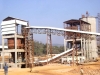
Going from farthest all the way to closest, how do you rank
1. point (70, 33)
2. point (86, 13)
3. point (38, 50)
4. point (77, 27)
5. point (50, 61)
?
point (38, 50) < point (86, 13) < point (77, 27) < point (50, 61) < point (70, 33)

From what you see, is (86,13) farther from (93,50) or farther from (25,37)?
(25,37)

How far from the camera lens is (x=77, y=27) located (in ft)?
196

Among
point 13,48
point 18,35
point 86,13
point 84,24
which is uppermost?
point 86,13

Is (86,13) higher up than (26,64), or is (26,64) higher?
(86,13)

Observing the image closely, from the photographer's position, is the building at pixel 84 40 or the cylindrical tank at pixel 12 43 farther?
the building at pixel 84 40

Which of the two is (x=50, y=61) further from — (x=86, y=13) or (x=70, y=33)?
(x=86, y=13)

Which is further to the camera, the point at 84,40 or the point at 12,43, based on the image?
the point at 84,40

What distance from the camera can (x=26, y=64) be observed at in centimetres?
4294

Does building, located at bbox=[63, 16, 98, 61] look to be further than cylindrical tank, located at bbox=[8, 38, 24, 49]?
Yes

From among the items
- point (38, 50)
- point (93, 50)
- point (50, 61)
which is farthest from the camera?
point (38, 50)

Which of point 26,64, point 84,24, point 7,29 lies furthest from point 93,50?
point 7,29

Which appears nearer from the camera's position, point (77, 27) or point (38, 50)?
point (77, 27)

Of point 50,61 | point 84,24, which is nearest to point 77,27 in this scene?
point 84,24

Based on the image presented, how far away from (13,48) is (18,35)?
3.00m
